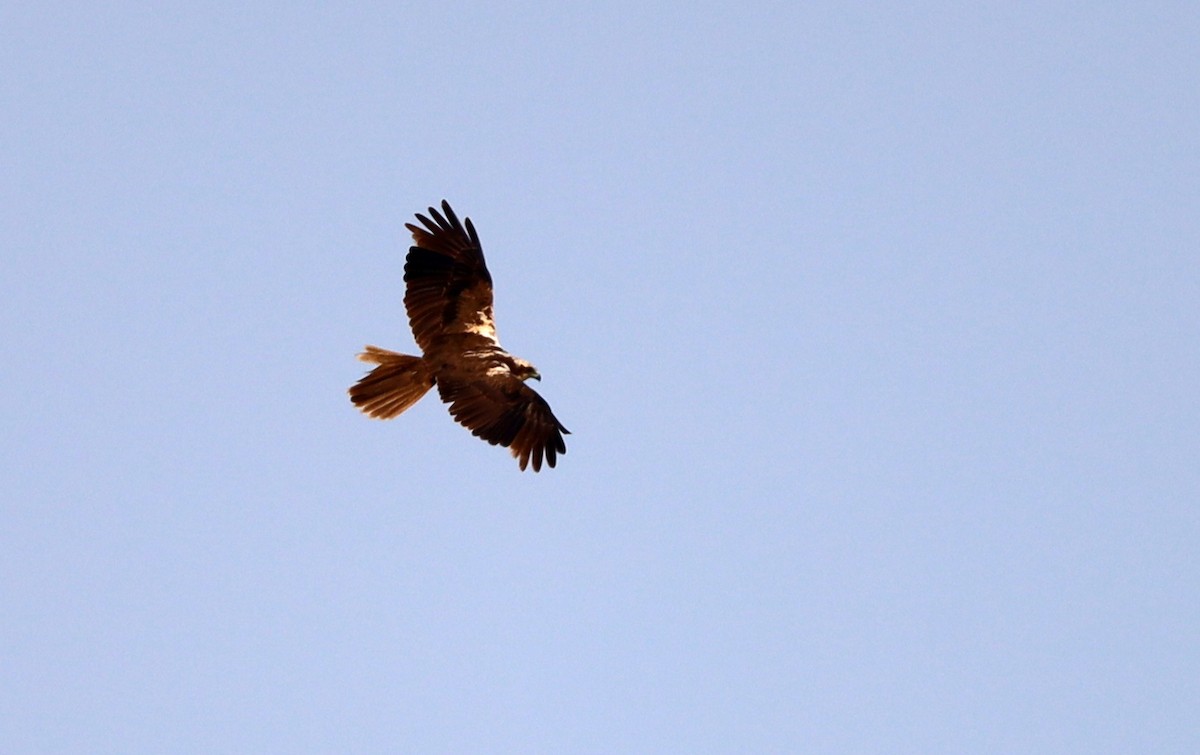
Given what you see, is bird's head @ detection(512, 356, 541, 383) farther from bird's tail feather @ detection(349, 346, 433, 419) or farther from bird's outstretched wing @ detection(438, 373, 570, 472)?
bird's tail feather @ detection(349, 346, 433, 419)

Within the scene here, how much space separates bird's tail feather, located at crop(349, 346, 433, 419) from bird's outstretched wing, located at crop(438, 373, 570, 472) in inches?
12.9

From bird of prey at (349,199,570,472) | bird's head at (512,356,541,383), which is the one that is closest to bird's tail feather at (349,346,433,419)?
bird of prey at (349,199,570,472)

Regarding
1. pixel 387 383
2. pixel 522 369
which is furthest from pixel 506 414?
pixel 387 383

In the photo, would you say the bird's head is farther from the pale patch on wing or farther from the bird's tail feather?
the bird's tail feather

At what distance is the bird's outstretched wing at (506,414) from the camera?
1099 inches

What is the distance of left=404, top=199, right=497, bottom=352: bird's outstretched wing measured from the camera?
27734mm

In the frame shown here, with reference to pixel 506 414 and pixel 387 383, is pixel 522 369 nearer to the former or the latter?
pixel 506 414

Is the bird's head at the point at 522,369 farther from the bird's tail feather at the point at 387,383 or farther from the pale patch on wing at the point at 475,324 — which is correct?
the bird's tail feather at the point at 387,383

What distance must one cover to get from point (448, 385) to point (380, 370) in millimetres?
772

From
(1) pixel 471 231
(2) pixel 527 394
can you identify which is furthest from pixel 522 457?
(1) pixel 471 231

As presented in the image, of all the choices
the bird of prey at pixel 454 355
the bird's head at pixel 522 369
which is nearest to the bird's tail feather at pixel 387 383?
the bird of prey at pixel 454 355

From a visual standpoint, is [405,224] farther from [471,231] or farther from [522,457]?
[522,457]

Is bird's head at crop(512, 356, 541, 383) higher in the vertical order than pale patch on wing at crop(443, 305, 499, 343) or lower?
lower

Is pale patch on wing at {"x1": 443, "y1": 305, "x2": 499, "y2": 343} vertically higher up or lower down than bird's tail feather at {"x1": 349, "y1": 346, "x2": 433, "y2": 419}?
higher up
